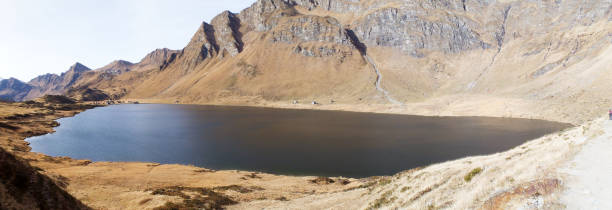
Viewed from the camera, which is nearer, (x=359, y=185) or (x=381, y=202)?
(x=381, y=202)

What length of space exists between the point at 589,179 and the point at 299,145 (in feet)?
199

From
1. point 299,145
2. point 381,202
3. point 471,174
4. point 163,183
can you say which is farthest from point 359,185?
point 299,145

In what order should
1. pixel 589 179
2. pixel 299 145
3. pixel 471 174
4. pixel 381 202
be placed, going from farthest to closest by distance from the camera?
pixel 299 145 < pixel 381 202 < pixel 471 174 < pixel 589 179

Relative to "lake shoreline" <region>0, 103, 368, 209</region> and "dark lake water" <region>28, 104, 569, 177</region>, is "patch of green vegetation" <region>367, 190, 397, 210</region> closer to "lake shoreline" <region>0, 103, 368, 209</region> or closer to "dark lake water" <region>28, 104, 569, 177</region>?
"lake shoreline" <region>0, 103, 368, 209</region>

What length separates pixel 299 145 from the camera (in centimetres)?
7056

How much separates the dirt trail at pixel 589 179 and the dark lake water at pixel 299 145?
119 feet

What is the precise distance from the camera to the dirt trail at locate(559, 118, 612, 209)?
10023 mm

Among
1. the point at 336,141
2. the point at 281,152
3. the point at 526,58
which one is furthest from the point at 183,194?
the point at 526,58

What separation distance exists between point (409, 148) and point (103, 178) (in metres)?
57.9

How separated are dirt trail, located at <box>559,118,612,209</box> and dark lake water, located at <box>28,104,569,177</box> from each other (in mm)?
36176

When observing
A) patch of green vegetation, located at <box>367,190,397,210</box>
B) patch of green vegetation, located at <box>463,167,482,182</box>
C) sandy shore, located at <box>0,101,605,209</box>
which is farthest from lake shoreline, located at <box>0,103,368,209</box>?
patch of green vegetation, located at <box>463,167,482,182</box>

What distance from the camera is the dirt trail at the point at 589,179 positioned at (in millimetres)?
10023

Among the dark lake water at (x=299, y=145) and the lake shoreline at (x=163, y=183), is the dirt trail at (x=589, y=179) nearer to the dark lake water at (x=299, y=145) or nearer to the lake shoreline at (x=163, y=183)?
the lake shoreline at (x=163, y=183)

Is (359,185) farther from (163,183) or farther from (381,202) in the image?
(163,183)
